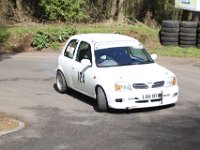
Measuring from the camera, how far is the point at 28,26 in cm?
2939

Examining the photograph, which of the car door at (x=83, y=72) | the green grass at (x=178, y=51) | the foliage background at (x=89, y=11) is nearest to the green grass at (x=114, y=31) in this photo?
the green grass at (x=178, y=51)

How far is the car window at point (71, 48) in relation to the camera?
15805mm

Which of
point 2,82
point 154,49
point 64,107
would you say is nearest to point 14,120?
point 64,107

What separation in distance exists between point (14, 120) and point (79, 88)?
2465 mm

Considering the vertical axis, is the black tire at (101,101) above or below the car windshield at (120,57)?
below

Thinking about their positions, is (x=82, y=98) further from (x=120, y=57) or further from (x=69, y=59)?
(x=120, y=57)

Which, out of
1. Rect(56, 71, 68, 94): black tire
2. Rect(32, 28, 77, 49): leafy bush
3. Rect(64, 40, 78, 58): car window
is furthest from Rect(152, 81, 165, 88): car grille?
Rect(32, 28, 77, 49): leafy bush

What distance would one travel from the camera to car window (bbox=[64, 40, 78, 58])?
15805mm

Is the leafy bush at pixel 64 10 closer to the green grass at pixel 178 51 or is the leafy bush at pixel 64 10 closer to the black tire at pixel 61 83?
the green grass at pixel 178 51

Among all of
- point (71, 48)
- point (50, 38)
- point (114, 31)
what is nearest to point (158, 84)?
point (71, 48)

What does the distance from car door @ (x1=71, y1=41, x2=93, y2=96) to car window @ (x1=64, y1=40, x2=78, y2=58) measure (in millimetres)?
289

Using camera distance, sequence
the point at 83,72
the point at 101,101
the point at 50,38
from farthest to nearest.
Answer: the point at 50,38
the point at 83,72
the point at 101,101

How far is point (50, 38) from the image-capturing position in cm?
2642

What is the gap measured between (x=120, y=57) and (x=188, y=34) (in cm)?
1109
